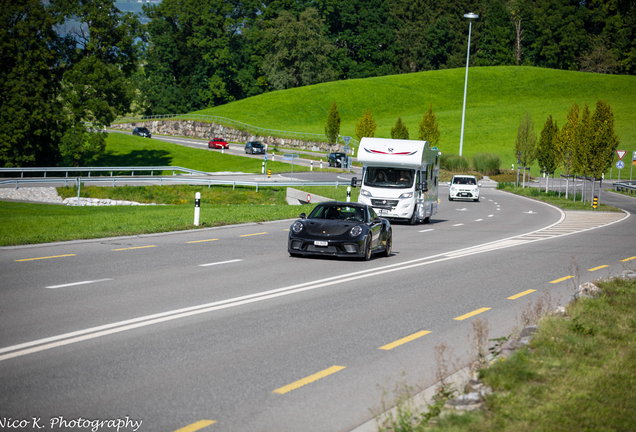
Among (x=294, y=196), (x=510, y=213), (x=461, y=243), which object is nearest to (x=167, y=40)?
(x=294, y=196)

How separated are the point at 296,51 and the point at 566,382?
119046mm

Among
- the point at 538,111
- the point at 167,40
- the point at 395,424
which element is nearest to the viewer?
the point at 395,424

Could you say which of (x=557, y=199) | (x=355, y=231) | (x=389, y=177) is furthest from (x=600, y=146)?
(x=355, y=231)

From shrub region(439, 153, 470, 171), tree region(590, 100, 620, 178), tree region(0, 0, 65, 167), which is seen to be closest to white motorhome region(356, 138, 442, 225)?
tree region(590, 100, 620, 178)

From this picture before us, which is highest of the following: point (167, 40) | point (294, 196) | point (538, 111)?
point (167, 40)

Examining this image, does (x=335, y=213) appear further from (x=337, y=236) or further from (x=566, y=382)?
(x=566, y=382)

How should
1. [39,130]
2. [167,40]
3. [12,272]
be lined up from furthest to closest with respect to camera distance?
[167,40] < [39,130] < [12,272]

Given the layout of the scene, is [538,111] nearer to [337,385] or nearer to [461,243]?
[461,243]

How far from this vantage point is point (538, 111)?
362ft

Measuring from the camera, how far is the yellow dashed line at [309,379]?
6137 mm

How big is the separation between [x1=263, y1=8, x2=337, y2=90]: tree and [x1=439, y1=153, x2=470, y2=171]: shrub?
53.9 m

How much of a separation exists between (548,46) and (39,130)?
115 metres

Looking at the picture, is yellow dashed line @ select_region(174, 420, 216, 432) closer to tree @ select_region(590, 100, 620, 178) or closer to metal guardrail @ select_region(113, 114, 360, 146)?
tree @ select_region(590, 100, 620, 178)

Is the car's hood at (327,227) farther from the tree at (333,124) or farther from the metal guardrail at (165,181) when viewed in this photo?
the tree at (333,124)
